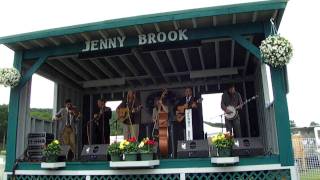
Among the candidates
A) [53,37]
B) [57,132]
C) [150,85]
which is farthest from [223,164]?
[57,132]

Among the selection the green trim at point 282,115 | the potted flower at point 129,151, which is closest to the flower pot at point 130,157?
the potted flower at point 129,151

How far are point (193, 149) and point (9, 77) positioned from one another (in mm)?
3535

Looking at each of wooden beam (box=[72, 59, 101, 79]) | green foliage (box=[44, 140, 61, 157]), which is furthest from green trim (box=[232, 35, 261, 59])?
wooden beam (box=[72, 59, 101, 79])

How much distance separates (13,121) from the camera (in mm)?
6266

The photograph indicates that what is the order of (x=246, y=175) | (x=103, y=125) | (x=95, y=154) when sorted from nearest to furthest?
(x=246, y=175) → (x=95, y=154) → (x=103, y=125)

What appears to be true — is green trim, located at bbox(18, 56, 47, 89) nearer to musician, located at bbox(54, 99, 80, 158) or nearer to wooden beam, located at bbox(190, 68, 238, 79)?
musician, located at bbox(54, 99, 80, 158)

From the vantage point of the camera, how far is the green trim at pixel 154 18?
5.22m

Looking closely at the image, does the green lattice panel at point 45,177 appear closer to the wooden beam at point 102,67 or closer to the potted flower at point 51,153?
the potted flower at point 51,153

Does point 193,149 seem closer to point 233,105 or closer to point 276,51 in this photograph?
point 233,105

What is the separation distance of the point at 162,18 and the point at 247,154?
2.54m

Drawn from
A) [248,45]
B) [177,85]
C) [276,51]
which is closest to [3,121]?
[177,85]

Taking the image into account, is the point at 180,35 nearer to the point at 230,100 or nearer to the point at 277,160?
the point at 230,100

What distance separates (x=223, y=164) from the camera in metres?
5.17

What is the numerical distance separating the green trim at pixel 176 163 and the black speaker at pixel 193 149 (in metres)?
0.13
